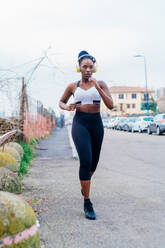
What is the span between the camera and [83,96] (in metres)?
4.33

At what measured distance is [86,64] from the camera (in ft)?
14.3

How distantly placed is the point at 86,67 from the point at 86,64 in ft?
0.12

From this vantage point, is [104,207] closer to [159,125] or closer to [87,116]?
[87,116]

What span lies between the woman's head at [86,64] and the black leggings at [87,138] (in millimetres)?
497

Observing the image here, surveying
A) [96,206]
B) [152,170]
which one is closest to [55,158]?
[152,170]

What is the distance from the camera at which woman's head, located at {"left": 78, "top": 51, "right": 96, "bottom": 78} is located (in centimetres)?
437

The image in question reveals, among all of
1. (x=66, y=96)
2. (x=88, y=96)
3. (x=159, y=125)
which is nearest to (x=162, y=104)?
(x=159, y=125)

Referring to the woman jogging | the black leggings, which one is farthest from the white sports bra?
the black leggings

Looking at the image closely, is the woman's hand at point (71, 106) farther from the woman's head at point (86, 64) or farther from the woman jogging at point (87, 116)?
the woman's head at point (86, 64)

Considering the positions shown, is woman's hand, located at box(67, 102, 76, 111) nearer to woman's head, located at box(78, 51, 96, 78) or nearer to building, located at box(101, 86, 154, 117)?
woman's head, located at box(78, 51, 96, 78)

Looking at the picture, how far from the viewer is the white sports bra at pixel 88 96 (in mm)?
4320

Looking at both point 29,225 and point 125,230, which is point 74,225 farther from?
point 29,225

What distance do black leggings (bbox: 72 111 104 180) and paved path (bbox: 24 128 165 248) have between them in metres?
0.58

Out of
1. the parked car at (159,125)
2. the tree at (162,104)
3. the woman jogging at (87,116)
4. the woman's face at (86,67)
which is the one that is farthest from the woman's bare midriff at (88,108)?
the tree at (162,104)
